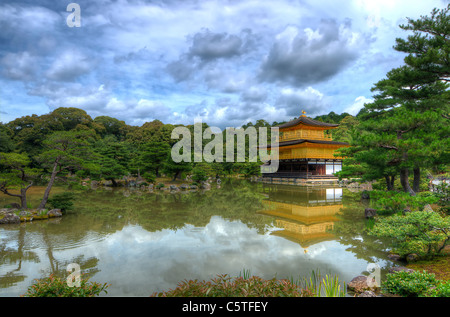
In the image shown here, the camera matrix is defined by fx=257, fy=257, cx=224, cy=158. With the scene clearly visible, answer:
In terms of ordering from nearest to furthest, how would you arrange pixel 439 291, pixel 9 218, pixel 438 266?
pixel 439 291 < pixel 438 266 < pixel 9 218

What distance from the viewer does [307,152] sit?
25.1 m

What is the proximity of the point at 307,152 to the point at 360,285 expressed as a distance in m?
21.7

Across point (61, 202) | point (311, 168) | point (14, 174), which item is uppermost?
point (311, 168)

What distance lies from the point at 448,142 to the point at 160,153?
2021cm

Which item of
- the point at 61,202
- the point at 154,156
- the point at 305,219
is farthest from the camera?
the point at 154,156

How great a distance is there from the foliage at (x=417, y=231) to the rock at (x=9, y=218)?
1159cm

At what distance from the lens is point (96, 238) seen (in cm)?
759

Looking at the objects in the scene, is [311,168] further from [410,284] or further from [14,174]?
[14,174]

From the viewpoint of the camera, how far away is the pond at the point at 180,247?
5.10 m

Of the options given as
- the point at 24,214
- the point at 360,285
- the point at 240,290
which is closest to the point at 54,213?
the point at 24,214

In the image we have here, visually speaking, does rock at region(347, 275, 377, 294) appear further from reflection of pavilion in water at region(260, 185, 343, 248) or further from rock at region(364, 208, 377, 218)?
rock at region(364, 208, 377, 218)

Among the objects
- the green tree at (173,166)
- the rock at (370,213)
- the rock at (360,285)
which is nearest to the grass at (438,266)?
the rock at (360,285)

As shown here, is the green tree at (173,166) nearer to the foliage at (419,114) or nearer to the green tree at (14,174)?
the green tree at (14,174)

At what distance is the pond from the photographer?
5.10 metres
